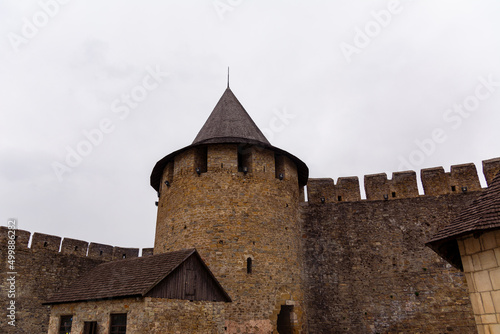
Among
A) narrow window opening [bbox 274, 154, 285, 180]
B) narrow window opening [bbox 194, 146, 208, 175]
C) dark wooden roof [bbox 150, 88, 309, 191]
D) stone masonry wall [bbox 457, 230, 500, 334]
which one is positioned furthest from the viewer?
narrow window opening [bbox 274, 154, 285, 180]

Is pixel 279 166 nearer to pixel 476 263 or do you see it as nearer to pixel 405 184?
pixel 405 184

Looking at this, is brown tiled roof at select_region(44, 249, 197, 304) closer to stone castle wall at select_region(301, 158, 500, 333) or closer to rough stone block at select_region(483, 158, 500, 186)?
stone castle wall at select_region(301, 158, 500, 333)

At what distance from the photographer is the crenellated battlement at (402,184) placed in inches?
562

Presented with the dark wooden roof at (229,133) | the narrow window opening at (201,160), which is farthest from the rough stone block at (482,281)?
the narrow window opening at (201,160)

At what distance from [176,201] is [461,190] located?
1141cm

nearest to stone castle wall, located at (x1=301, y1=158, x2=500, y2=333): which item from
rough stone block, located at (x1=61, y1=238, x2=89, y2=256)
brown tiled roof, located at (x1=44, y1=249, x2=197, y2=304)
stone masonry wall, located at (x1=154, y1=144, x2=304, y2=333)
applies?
stone masonry wall, located at (x1=154, y1=144, x2=304, y2=333)

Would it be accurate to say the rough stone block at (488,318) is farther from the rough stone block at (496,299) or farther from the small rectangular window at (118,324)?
the small rectangular window at (118,324)

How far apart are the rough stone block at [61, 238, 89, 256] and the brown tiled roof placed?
5.31 metres

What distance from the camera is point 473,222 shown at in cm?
619

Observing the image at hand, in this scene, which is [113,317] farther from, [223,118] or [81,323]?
[223,118]

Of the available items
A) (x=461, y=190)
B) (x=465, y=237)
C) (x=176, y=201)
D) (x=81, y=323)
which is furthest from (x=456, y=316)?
(x=81, y=323)

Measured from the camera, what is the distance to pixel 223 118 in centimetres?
1469

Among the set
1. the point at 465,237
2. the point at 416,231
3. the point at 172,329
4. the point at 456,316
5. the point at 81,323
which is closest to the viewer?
the point at 465,237

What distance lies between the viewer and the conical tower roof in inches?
519
